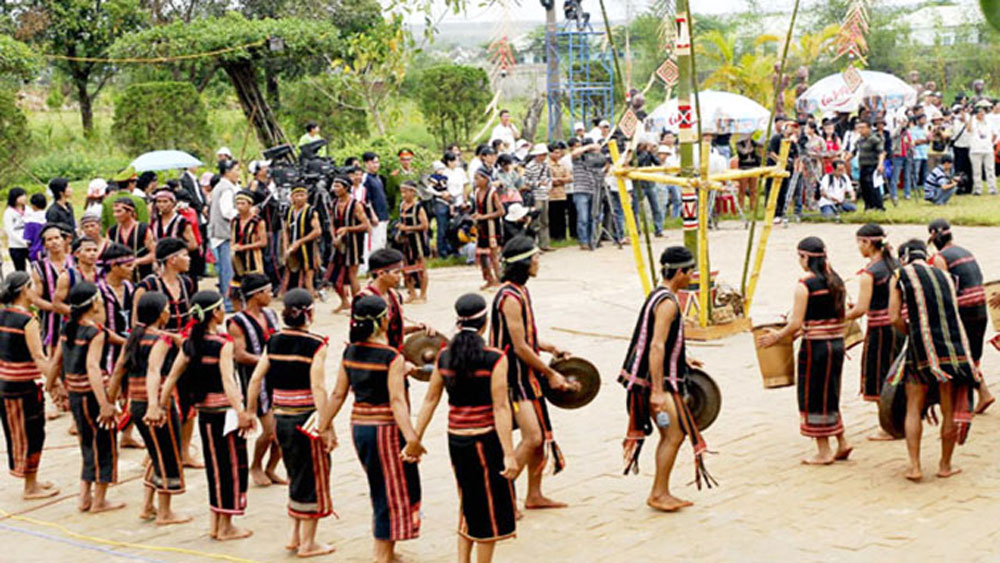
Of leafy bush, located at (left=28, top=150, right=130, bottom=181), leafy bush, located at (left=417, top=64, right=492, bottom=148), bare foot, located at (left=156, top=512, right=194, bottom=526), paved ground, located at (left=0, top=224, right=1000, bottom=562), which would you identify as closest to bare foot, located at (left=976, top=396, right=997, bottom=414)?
paved ground, located at (left=0, top=224, right=1000, bottom=562)

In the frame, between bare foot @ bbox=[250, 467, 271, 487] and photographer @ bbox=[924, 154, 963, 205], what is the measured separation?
15713 millimetres

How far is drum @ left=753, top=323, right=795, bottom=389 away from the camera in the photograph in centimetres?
823

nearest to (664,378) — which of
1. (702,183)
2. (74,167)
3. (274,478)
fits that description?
(274,478)

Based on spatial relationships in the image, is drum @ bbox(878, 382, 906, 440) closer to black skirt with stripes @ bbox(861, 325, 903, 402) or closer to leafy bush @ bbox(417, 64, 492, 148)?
black skirt with stripes @ bbox(861, 325, 903, 402)

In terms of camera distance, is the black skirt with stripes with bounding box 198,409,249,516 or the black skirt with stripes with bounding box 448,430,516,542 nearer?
the black skirt with stripes with bounding box 448,430,516,542

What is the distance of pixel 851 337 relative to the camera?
29.0 ft

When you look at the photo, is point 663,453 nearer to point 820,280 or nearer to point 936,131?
point 820,280

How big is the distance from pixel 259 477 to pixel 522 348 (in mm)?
2236

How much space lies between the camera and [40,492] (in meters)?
8.38

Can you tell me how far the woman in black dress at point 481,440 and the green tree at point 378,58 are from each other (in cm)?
1638

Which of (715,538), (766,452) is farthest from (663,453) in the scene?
(766,452)

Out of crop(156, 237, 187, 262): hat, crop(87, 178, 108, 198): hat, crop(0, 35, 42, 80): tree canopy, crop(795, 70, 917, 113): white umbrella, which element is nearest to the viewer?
crop(156, 237, 187, 262): hat

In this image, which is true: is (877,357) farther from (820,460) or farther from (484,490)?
(484,490)

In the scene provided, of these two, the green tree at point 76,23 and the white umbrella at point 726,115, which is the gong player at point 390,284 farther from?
the green tree at point 76,23
